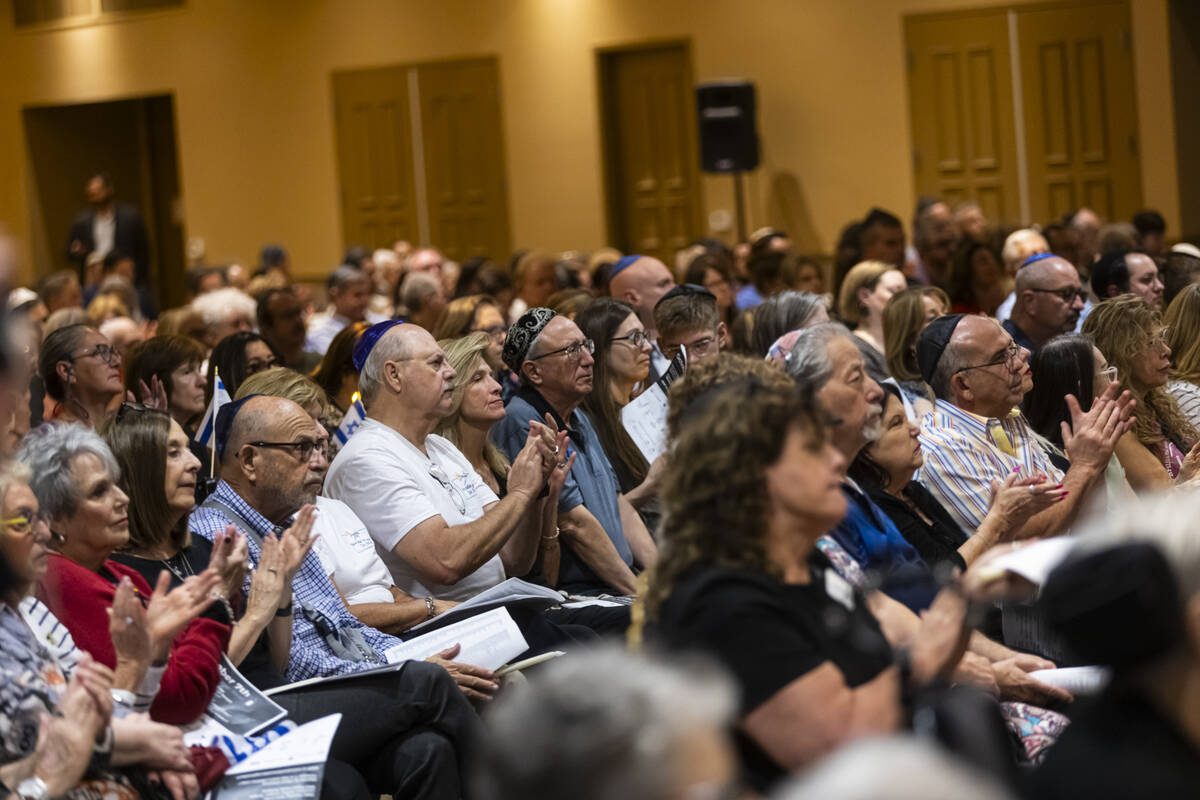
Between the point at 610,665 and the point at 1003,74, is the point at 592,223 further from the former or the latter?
the point at 610,665

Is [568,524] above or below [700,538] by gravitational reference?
below

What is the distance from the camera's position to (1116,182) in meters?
10.8

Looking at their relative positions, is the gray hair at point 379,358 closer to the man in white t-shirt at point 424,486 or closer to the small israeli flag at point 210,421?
the man in white t-shirt at point 424,486

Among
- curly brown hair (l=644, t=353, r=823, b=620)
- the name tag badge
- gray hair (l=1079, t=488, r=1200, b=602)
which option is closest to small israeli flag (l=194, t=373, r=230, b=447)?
curly brown hair (l=644, t=353, r=823, b=620)

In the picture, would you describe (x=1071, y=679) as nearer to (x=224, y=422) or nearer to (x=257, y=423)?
(x=257, y=423)

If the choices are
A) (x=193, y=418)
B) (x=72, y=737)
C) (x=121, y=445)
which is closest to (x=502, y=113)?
(x=193, y=418)

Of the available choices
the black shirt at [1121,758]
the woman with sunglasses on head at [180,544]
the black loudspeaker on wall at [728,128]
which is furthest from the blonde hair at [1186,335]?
the black loudspeaker on wall at [728,128]

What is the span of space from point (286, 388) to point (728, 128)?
7.72 meters

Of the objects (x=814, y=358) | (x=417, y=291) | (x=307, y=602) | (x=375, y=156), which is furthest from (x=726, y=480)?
(x=375, y=156)

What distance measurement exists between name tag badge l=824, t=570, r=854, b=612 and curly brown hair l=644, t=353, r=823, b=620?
122 mm

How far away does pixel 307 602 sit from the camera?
10.9ft

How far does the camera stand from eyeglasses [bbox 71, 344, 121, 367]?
5.00 meters

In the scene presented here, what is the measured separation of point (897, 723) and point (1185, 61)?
974 centimetres

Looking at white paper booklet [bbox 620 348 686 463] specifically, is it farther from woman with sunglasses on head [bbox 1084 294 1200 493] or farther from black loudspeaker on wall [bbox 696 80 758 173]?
black loudspeaker on wall [bbox 696 80 758 173]
